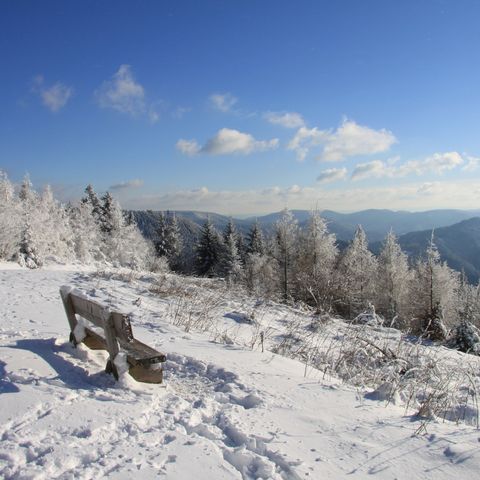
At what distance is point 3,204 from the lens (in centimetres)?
2247

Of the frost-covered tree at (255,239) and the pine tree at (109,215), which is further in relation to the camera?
the frost-covered tree at (255,239)

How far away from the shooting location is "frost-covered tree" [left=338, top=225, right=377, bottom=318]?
96.8 ft

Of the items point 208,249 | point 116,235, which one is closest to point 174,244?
point 208,249

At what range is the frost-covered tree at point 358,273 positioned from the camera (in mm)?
29505

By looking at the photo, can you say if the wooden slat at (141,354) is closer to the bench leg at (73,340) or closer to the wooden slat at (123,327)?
the wooden slat at (123,327)

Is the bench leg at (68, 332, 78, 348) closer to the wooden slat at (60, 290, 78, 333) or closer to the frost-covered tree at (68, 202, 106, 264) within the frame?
the wooden slat at (60, 290, 78, 333)

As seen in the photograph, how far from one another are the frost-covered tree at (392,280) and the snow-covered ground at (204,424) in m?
31.9

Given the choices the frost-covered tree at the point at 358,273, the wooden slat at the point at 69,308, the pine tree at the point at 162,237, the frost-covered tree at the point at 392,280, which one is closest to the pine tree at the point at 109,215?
the pine tree at the point at 162,237

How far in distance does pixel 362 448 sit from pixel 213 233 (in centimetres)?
5241

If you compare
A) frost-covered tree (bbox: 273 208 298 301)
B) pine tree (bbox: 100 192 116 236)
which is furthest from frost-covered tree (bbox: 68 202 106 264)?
frost-covered tree (bbox: 273 208 298 301)

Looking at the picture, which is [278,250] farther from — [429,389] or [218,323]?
[429,389]

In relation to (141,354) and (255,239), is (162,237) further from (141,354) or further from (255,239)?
(141,354)

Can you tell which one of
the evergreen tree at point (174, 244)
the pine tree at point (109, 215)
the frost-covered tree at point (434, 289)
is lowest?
the frost-covered tree at point (434, 289)

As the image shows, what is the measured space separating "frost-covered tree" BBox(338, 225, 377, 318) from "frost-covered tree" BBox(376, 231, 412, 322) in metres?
0.79
